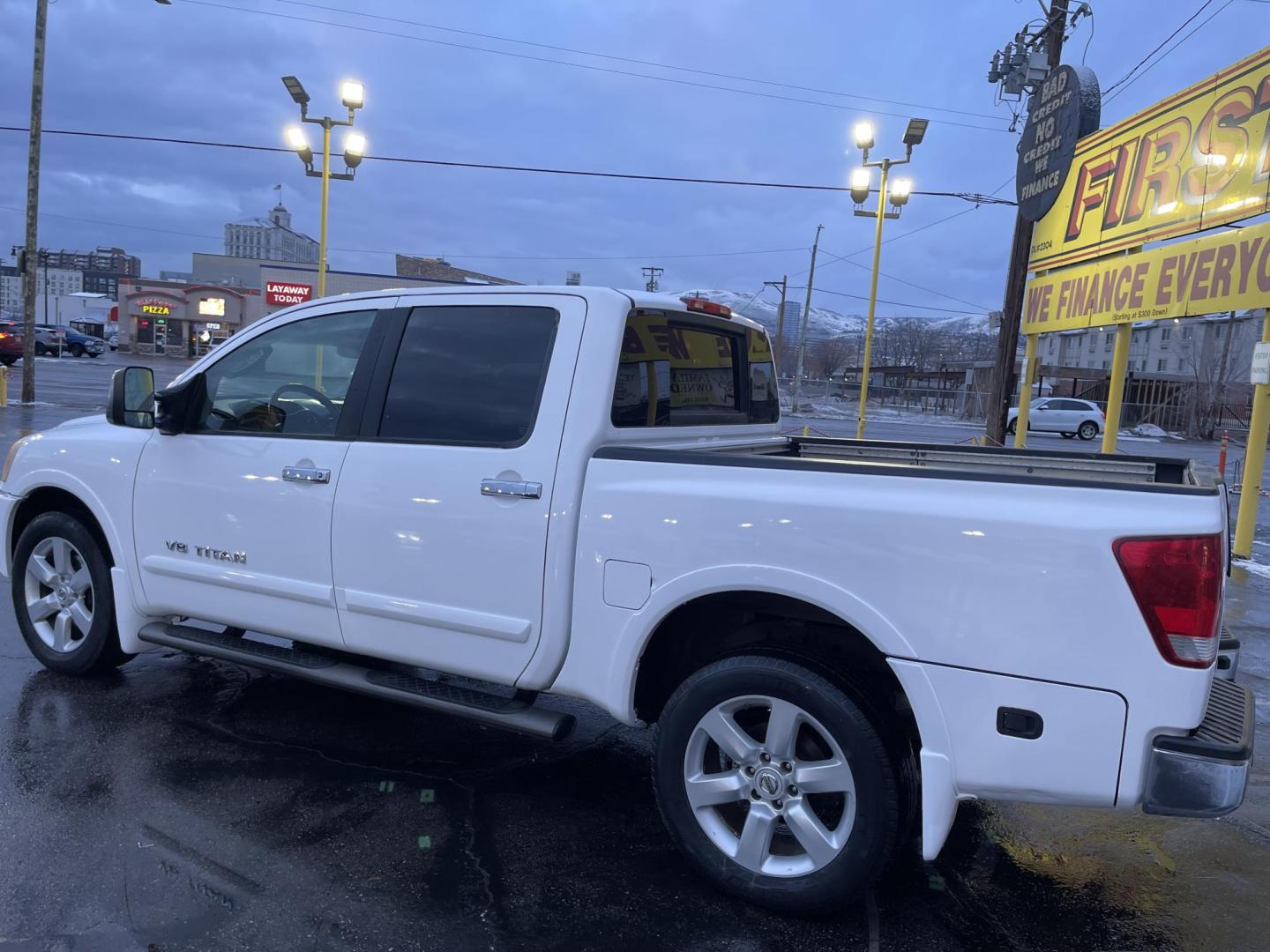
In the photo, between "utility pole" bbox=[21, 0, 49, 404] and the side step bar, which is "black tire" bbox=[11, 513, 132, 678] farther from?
"utility pole" bbox=[21, 0, 49, 404]

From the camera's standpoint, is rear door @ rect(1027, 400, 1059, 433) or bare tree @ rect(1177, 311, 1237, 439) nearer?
rear door @ rect(1027, 400, 1059, 433)

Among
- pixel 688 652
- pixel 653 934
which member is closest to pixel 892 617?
pixel 688 652

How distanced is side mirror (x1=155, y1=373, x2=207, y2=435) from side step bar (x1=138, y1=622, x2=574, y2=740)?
947 mm

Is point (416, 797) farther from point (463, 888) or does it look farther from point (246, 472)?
point (246, 472)

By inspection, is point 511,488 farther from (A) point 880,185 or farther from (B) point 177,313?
(B) point 177,313

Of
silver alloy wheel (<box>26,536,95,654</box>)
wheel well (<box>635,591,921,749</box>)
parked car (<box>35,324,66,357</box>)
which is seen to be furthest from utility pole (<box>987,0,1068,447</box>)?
parked car (<box>35,324,66,357</box>)

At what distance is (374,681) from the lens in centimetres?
362

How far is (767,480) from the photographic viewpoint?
2.83m

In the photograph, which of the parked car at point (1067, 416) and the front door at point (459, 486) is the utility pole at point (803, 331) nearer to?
the parked car at point (1067, 416)

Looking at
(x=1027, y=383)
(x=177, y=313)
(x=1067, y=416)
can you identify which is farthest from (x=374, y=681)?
(x=177, y=313)

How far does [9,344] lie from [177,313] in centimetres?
3261

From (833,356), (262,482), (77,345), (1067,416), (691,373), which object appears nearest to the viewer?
(262,482)

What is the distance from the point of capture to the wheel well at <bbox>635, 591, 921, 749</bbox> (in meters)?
2.86

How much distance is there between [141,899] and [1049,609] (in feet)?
9.29
